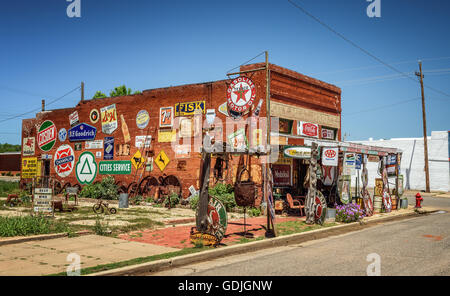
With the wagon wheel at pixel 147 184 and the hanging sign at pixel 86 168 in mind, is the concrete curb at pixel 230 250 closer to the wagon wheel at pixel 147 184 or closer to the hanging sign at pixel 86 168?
the wagon wheel at pixel 147 184

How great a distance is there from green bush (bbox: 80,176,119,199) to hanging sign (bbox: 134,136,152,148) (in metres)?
2.88

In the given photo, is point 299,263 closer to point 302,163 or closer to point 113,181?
point 302,163

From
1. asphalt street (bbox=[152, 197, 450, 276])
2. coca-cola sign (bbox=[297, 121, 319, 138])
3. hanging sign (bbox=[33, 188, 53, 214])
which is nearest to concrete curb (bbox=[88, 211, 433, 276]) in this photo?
asphalt street (bbox=[152, 197, 450, 276])

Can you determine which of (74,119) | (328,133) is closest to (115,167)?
(74,119)

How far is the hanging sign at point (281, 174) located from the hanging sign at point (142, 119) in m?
8.80

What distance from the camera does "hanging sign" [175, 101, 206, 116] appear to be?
2185 cm

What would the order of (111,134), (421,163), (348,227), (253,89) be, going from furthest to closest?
(421,163) → (111,134) → (253,89) → (348,227)

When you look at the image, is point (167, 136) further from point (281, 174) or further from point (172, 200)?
point (281, 174)

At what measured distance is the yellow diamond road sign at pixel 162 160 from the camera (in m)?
23.2

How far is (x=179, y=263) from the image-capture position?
26.9 feet

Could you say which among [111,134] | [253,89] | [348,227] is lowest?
[348,227]
